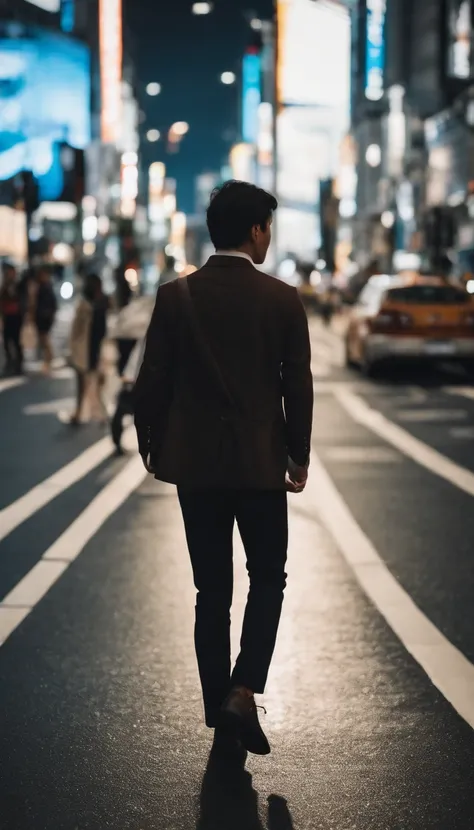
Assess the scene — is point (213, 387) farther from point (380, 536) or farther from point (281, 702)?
point (380, 536)

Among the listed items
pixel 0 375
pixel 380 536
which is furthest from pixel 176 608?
pixel 0 375

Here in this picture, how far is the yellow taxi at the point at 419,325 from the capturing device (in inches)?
929

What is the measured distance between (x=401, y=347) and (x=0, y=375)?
23.0 feet

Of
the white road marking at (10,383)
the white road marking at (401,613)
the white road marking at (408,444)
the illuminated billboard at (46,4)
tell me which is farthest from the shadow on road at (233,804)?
the illuminated billboard at (46,4)

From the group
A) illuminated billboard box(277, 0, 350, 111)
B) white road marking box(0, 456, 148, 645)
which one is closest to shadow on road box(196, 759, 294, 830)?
white road marking box(0, 456, 148, 645)

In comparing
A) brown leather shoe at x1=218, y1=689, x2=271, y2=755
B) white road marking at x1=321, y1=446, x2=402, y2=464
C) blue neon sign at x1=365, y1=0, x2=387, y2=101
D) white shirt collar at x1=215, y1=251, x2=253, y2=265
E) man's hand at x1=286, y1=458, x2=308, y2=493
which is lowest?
white road marking at x1=321, y1=446, x2=402, y2=464

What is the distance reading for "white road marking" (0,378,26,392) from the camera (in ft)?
75.3

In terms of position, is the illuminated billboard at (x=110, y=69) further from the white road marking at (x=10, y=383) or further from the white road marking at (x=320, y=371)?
the white road marking at (x=10, y=383)

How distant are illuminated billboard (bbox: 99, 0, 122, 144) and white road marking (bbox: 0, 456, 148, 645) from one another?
108555 millimetres

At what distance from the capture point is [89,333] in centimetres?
1616

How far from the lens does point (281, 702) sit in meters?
5.40

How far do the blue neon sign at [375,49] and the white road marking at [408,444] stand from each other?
8452 centimetres

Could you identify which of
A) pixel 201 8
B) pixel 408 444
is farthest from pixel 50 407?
pixel 201 8

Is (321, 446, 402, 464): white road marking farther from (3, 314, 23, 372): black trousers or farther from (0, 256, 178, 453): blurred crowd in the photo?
(3, 314, 23, 372): black trousers
